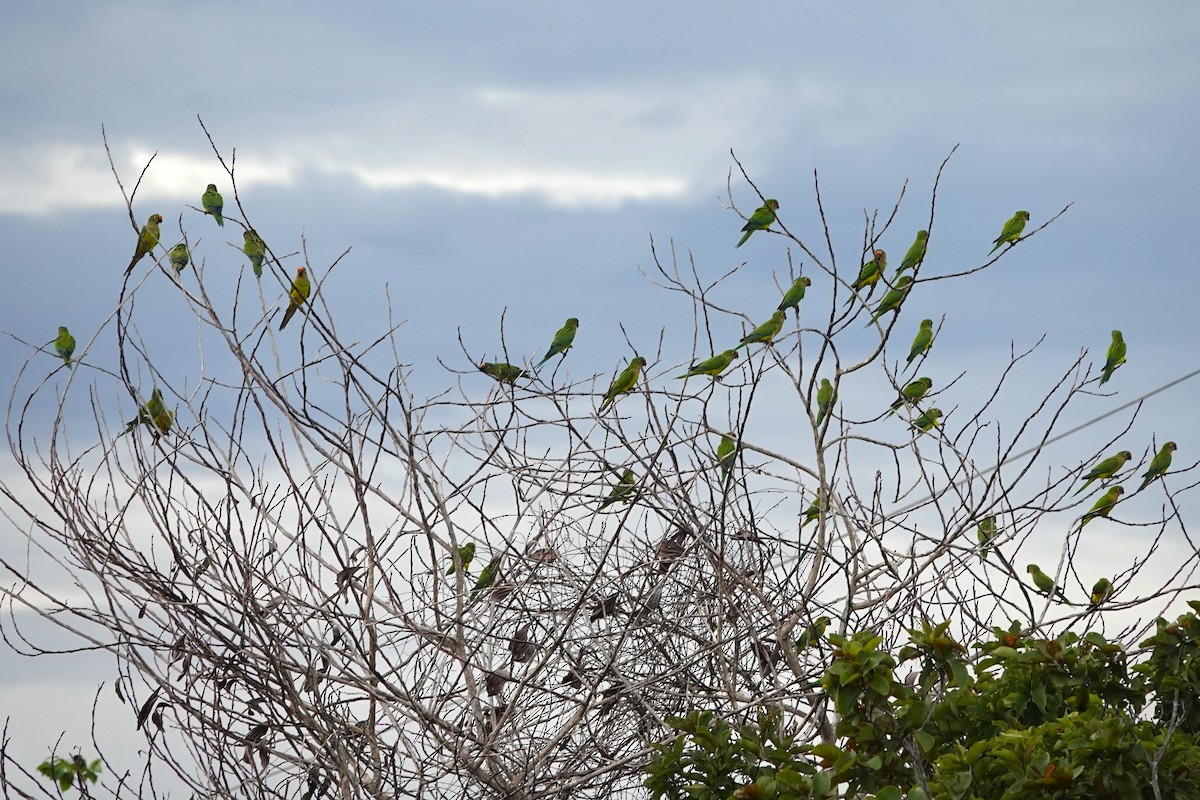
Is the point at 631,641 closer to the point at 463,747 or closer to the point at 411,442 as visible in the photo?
the point at 463,747

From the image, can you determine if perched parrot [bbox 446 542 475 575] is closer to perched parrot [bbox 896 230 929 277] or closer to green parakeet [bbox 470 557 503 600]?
green parakeet [bbox 470 557 503 600]

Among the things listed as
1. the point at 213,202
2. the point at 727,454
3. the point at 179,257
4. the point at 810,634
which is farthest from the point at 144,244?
the point at 810,634

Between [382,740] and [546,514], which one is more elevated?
[546,514]

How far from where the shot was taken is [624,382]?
18.2 ft

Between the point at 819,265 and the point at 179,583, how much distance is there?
330 cm

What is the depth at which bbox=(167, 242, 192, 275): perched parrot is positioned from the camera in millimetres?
5369

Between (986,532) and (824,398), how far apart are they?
3.68 feet

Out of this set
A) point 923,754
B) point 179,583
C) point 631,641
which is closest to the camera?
point 923,754

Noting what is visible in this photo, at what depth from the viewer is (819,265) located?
5508 millimetres

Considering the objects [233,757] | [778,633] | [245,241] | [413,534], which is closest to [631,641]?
[778,633]

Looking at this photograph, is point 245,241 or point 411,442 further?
point 245,241

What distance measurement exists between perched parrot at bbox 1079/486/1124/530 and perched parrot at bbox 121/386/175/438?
467cm

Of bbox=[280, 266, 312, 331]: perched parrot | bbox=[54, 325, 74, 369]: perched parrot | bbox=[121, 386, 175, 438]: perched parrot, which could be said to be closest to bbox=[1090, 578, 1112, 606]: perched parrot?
bbox=[280, 266, 312, 331]: perched parrot

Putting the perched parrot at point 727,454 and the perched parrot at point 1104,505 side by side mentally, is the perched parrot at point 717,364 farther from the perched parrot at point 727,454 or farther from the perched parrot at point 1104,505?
the perched parrot at point 1104,505
